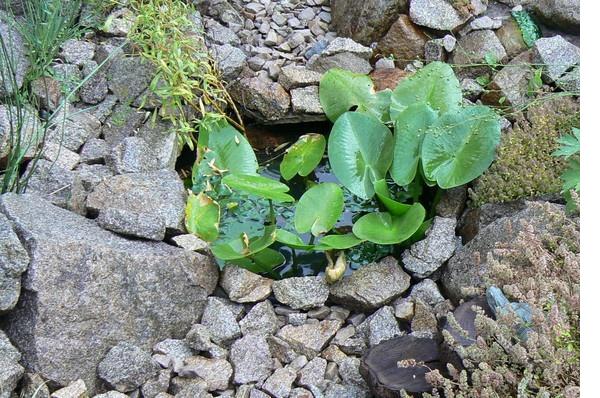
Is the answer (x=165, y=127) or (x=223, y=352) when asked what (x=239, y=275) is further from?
(x=165, y=127)

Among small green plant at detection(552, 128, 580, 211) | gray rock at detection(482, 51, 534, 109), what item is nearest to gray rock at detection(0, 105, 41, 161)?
small green plant at detection(552, 128, 580, 211)

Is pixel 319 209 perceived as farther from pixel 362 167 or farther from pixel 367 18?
pixel 367 18

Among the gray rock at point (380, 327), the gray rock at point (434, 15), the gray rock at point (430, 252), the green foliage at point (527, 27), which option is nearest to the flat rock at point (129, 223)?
the gray rock at point (380, 327)

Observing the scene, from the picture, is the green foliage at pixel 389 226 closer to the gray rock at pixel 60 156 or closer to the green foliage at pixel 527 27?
the gray rock at pixel 60 156

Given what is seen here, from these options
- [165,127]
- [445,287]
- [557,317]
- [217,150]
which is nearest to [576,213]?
[445,287]

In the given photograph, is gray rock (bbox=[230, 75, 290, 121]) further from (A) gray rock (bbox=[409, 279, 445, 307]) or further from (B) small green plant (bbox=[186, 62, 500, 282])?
(A) gray rock (bbox=[409, 279, 445, 307])
